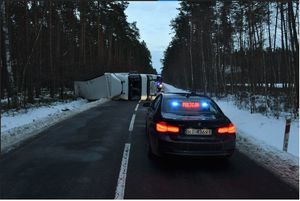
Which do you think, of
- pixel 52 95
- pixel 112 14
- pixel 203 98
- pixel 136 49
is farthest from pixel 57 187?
pixel 136 49

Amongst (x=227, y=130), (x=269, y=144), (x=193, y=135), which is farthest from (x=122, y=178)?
(x=269, y=144)

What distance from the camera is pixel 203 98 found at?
1068 cm

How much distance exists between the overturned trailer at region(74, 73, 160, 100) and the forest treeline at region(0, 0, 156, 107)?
5.23 feet

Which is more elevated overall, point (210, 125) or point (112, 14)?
point (112, 14)

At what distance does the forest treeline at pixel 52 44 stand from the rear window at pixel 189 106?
391 centimetres

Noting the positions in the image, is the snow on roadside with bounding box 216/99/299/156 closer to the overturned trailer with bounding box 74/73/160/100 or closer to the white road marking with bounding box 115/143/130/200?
the white road marking with bounding box 115/143/130/200

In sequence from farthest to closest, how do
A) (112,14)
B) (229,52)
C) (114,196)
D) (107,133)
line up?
(112,14), (229,52), (107,133), (114,196)

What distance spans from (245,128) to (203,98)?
6.49 meters

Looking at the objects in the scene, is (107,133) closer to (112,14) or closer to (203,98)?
(203,98)

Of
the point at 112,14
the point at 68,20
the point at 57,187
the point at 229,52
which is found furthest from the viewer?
the point at 112,14

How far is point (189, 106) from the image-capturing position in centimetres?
1012

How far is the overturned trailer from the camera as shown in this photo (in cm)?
3872

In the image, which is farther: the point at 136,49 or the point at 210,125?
the point at 136,49

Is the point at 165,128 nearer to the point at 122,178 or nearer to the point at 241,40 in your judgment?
the point at 122,178
